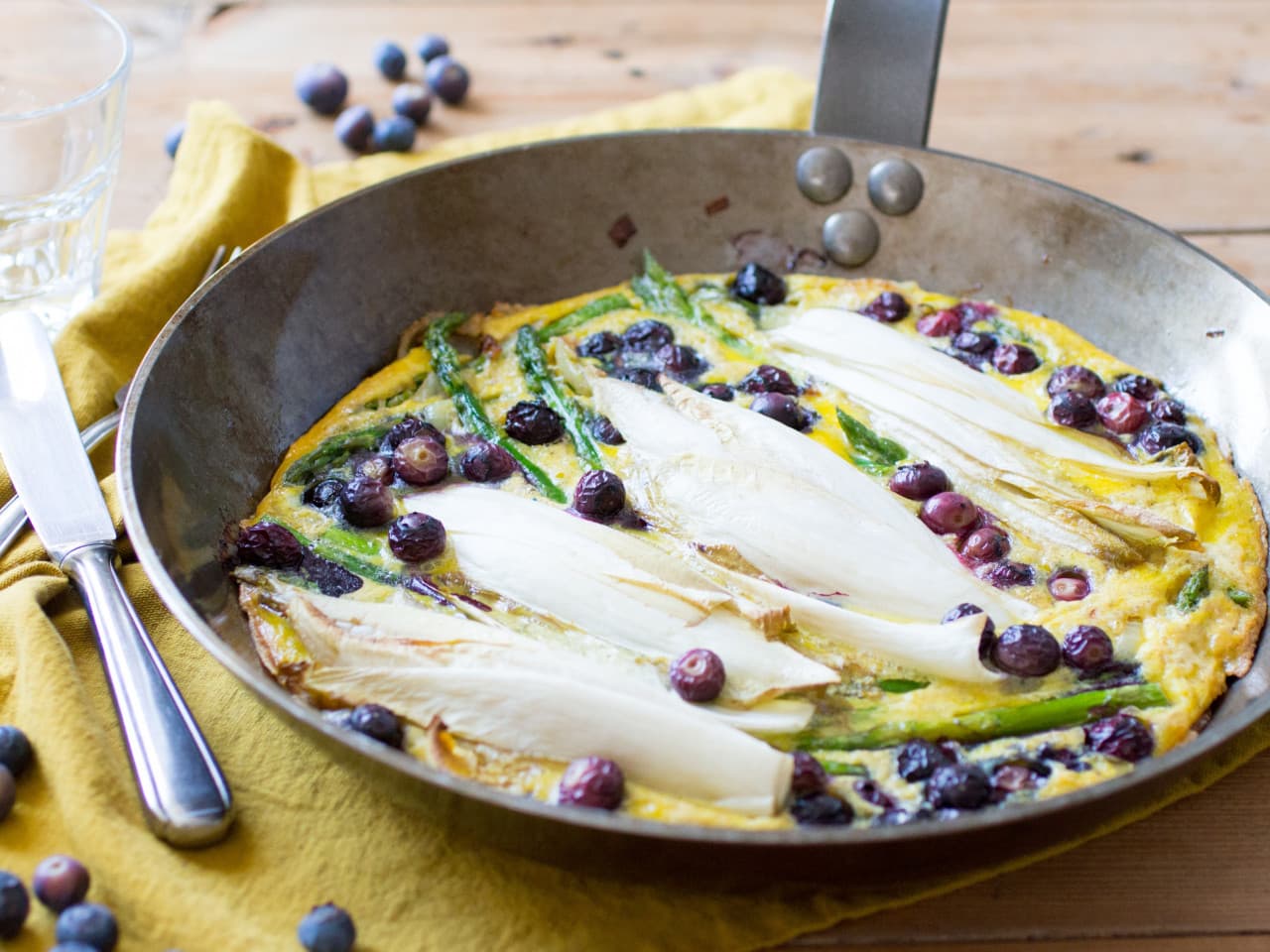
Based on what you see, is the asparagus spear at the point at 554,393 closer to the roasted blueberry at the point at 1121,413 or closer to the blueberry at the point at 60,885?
the roasted blueberry at the point at 1121,413

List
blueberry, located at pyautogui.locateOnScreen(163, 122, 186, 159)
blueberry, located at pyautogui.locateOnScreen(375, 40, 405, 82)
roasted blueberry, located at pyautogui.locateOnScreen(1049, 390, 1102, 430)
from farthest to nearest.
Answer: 1. blueberry, located at pyautogui.locateOnScreen(375, 40, 405, 82)
2. blueberry, located at pyautogui.locateOnScreen(163, 122, 186, 159)
3. roasted blueberry, located at pyautogui.locateOnScreen(1049, 390, 1102, 430)

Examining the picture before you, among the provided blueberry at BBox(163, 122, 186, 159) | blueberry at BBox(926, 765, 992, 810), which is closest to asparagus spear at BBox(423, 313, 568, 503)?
blueberry at BBox(926, 765, 992, 810)

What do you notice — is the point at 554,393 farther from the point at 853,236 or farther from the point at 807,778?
the point at 807,778

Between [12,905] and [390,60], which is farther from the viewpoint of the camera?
[390,60]

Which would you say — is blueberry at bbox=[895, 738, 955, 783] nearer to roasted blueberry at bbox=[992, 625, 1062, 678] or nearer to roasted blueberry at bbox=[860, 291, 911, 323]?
roasted blueberry at bbox=[992, 625, 1062, 678]

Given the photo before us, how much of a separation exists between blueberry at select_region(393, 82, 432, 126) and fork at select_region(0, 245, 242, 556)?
1.10m

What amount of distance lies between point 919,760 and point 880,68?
88.6 inches

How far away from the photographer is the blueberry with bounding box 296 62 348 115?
510 centimetres

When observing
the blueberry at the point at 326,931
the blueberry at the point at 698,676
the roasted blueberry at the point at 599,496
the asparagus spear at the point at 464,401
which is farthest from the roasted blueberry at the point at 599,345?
the blueberry at the point at 326,931

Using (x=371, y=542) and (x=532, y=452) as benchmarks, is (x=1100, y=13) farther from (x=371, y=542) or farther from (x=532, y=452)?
(x=371, y=542)

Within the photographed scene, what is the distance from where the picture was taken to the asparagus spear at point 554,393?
341 centimetres

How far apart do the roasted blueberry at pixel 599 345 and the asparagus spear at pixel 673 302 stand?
0.21 meters

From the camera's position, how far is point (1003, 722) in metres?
2.67

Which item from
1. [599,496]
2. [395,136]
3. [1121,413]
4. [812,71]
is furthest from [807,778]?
[812,71]
